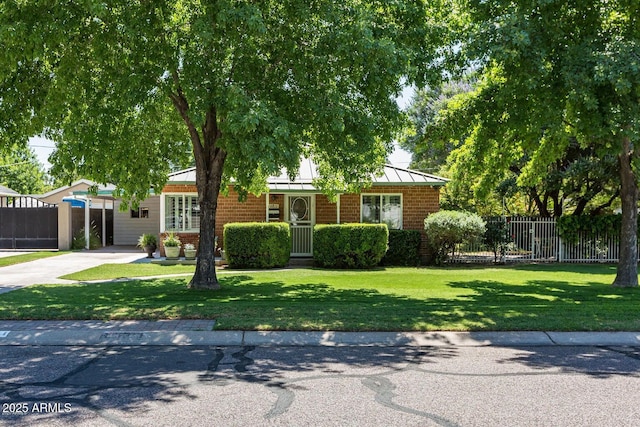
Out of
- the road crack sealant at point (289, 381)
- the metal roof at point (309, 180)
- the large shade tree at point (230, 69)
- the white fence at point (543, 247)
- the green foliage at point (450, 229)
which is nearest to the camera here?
the road crack sealant at point (289, 381)

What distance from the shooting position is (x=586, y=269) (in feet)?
65.2

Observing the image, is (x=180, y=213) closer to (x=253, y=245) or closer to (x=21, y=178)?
(x=253, y=245)

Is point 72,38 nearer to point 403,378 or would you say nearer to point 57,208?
point 403,378

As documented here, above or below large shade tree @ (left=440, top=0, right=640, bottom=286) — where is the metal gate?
below

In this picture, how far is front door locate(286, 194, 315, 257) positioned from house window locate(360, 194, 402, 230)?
1907mm

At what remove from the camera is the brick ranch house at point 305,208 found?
21.9 metres

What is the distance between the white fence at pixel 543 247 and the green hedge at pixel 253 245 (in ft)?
22.7

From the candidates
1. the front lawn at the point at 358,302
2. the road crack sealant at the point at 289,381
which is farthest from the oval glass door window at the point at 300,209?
the road crack sealant at the point at 289,381

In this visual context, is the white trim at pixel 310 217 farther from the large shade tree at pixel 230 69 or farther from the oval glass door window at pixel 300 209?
the large shade tree at pixel 230 69

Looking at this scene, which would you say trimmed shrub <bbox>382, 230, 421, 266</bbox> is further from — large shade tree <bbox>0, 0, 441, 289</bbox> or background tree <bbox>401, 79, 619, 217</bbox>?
large shade tree <bbox>0, 0, 441, 289</bbox>

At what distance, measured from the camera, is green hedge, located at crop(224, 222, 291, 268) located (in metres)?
19.0

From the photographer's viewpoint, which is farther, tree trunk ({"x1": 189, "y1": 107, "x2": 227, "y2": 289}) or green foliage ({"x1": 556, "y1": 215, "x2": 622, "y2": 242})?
green foliage ({"x1": 556, "y1": 215, "x2": 622, "y2": 242})

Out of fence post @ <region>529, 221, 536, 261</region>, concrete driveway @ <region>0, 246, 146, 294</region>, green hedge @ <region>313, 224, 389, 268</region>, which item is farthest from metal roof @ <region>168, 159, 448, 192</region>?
fence post @ <region>529, 221, 536, 261</region>

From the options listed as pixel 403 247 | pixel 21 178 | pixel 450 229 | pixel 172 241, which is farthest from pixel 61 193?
pixel 21 178
